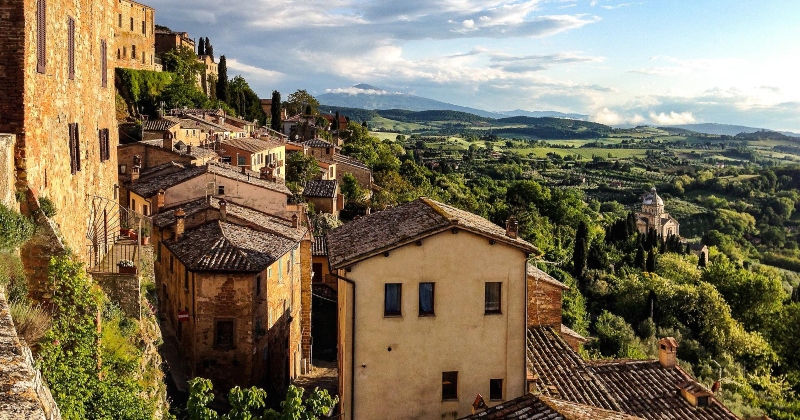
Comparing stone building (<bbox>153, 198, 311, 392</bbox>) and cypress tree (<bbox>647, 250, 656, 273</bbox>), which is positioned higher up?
stone building (<bbox>153, 198, 311, 392</bbox>)

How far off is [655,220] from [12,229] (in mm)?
108149

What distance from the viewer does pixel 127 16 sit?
72125mm

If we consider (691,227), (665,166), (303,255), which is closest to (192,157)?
(303,255)

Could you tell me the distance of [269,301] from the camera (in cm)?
2656

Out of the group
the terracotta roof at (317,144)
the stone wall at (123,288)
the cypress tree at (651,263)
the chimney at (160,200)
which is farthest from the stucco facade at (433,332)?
the cypress tree at (651,263)

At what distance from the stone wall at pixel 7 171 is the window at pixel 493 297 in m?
11.3

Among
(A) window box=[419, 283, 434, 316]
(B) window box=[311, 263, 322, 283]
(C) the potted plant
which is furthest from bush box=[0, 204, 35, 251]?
(B) window box=[311, 263, 322, 283]

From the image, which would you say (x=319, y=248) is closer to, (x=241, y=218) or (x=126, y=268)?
(x=241, y=218)

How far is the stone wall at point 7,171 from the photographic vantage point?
12102 mm

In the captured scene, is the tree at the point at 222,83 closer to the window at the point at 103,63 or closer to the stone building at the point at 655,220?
the stone building at the point at 655,220

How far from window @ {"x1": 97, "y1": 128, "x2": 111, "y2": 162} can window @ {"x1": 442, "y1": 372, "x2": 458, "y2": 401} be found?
1181 centimetres

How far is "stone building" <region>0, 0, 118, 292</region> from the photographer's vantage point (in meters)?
12.9

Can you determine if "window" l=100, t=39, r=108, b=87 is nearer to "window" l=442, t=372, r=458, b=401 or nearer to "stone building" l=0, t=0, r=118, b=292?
"stone building" l=0, t=0, r=118, b=292

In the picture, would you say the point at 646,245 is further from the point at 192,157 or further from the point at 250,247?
the point at 250,247
